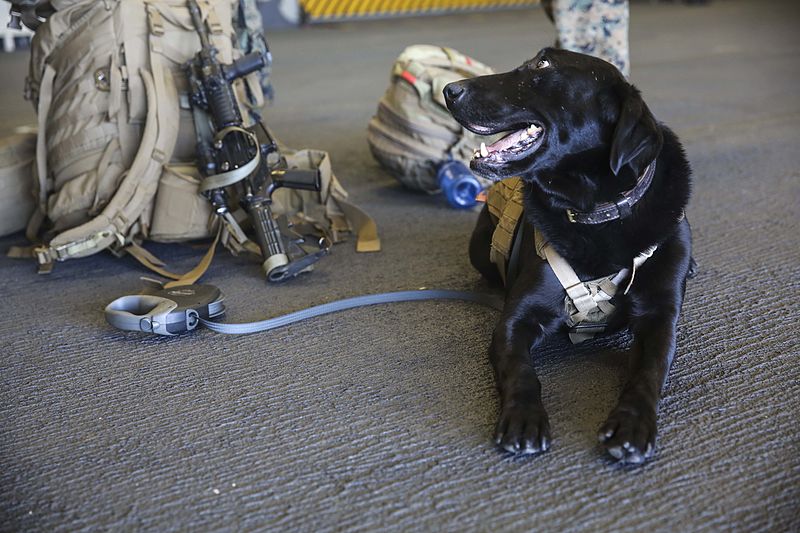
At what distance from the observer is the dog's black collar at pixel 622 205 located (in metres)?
1.50

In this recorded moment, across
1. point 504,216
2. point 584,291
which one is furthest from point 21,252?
point 584,291

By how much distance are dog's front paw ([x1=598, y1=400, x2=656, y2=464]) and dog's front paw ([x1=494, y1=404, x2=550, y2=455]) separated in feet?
0.30

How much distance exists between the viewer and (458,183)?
8.54 feet

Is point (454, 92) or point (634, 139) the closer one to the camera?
point (634, 139)

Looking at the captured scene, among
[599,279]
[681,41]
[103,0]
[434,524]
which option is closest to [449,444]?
[434,524]

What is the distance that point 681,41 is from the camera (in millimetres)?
6836

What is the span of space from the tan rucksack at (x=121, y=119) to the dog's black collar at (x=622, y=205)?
1.05 metres

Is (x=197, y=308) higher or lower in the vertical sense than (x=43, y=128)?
lower

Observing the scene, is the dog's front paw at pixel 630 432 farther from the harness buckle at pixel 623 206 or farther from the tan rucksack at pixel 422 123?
the tan rucksack at pixel 422 123

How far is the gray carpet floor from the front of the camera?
115cm

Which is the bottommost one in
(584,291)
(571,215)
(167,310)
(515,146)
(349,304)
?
(349,304)

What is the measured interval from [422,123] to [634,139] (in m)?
1.35

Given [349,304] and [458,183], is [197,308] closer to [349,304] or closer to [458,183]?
[349,304]

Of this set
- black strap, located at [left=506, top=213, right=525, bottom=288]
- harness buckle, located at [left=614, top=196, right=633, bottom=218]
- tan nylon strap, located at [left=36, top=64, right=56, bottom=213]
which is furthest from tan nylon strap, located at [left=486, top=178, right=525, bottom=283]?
tan nylon strap, located at [left=36, top=64, right=56, bottom=213]
